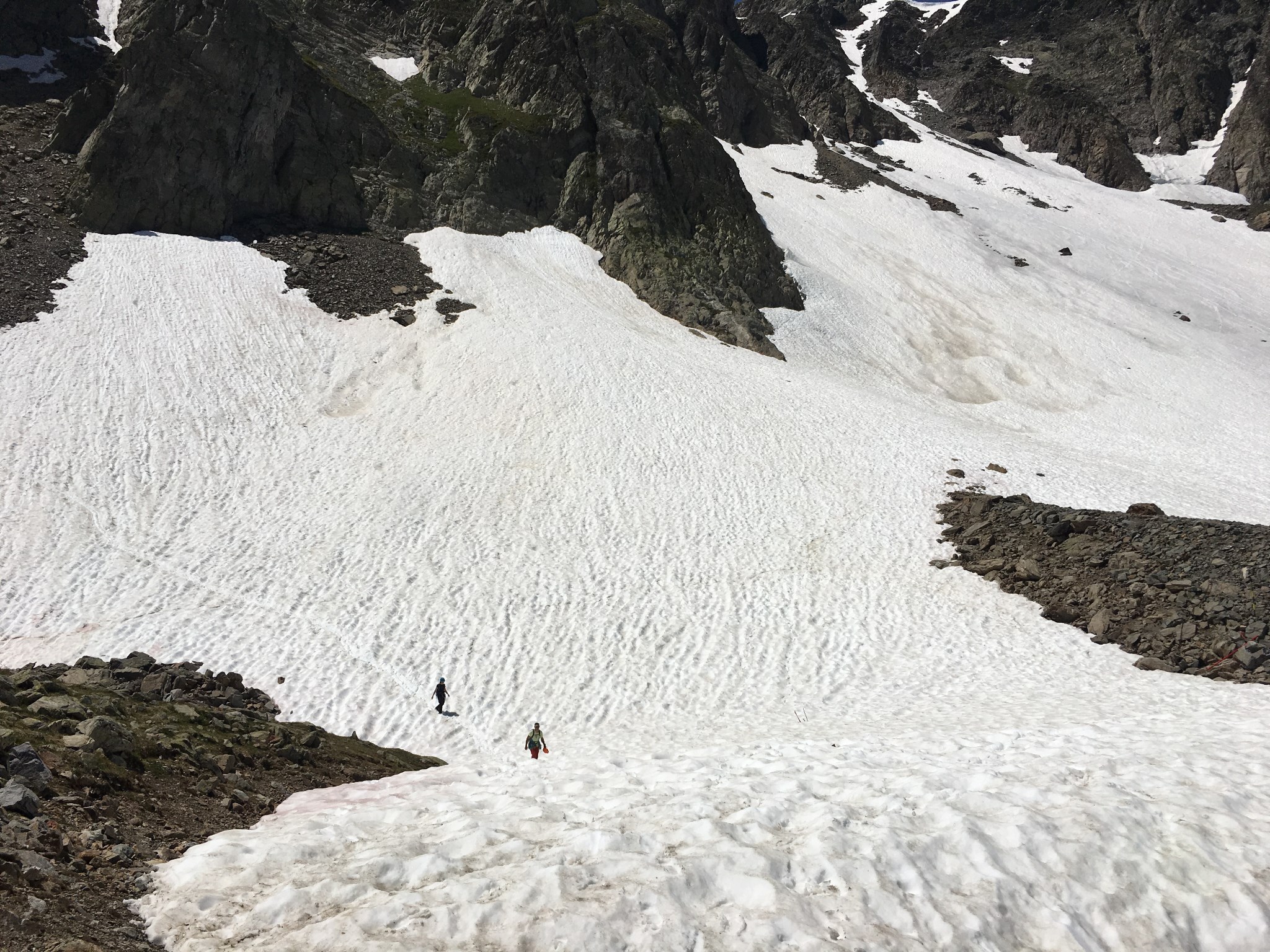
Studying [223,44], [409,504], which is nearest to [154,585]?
[409,504]

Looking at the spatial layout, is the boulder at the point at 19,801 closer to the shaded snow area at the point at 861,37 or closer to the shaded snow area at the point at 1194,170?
the shaded snow area at the point at 1194,170

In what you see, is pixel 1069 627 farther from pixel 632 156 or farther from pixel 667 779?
pixel 632 156

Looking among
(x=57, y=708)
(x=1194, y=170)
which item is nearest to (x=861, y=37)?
(x=1194, y=170)

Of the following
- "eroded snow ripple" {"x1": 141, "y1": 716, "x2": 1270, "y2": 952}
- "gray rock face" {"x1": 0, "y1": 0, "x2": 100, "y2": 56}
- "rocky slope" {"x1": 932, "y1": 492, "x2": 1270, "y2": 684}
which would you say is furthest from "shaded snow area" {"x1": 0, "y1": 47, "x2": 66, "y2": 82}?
"rocky slope" {"x1": 932, "y1": 492, "x2": 1270, "y2": 684}

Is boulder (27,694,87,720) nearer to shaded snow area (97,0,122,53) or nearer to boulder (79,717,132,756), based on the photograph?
boulder (79,717,132,756)

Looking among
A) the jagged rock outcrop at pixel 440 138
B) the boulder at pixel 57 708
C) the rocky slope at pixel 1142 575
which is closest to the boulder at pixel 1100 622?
the rocky slope at pixel 1142 575
